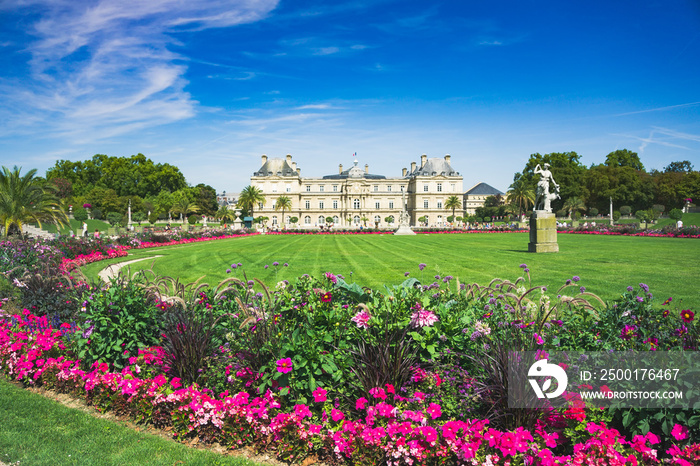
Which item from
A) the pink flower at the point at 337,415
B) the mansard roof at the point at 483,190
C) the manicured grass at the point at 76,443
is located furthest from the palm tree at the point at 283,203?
the pink flower at the point at 337,415

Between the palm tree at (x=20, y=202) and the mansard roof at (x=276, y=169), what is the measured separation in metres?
72.0

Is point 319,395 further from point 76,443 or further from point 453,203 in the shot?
point 453,203

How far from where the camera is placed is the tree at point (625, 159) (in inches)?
2724

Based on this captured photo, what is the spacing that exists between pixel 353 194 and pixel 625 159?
5002cm

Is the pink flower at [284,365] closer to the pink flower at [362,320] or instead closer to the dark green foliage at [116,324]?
the pink flower at [362,320]

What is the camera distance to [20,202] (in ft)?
51.1

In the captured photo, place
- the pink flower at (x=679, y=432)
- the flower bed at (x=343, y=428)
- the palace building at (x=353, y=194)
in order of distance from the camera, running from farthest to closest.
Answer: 1. the palace building at (x=353, y=194)
2. the flower bed at (x=343, y=428)
3. the pink flower at (x=679, y=432)

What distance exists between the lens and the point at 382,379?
3443mm

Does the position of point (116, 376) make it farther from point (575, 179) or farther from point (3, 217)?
point (575, 179)

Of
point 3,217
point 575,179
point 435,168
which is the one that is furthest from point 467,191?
point 3,217

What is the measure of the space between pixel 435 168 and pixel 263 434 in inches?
3502

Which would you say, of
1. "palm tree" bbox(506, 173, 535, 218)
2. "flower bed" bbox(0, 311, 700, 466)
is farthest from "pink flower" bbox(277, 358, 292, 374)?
"palm tree" bbox(506, 173, 535, 218)

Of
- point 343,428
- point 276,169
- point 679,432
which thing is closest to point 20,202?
point 343,428

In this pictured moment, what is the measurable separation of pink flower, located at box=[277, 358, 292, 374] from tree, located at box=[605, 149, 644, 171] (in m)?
80.3
